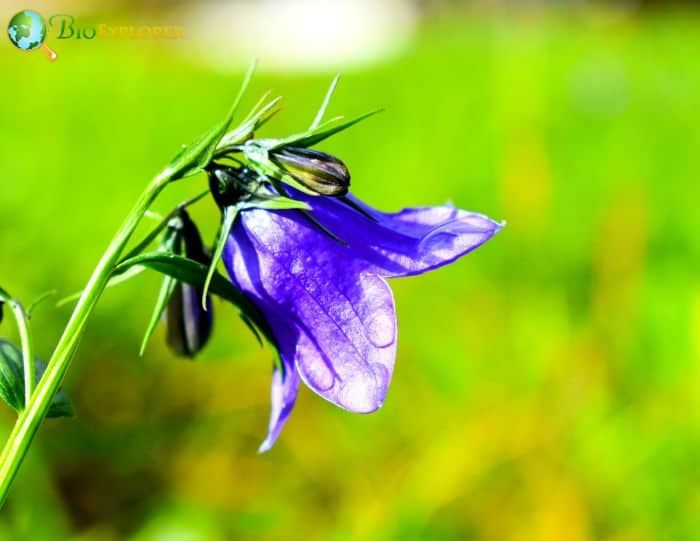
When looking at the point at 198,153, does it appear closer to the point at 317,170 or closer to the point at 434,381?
the point at 317,170

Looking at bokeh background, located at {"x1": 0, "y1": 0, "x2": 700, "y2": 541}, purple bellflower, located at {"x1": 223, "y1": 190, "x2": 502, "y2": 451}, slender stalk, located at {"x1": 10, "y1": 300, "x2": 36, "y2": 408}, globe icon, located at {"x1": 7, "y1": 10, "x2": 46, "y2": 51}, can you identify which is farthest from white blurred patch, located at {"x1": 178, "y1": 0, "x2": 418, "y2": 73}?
slender stalk, located at {"x1": 10, "y1": 300, "x2": 36, "y2": 408}

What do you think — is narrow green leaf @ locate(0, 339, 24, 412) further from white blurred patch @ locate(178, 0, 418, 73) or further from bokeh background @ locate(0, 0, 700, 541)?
white blurred patch @ locate(178, 0, 418, 73)

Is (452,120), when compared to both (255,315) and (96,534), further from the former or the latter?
(255,315)

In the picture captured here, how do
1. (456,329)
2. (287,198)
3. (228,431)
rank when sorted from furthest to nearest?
(456,329) < (228,431) < (287,198)

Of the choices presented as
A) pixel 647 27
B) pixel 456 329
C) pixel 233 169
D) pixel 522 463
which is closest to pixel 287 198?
pixel 233 169

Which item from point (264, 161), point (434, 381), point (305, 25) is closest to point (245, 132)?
point (264, 161)
